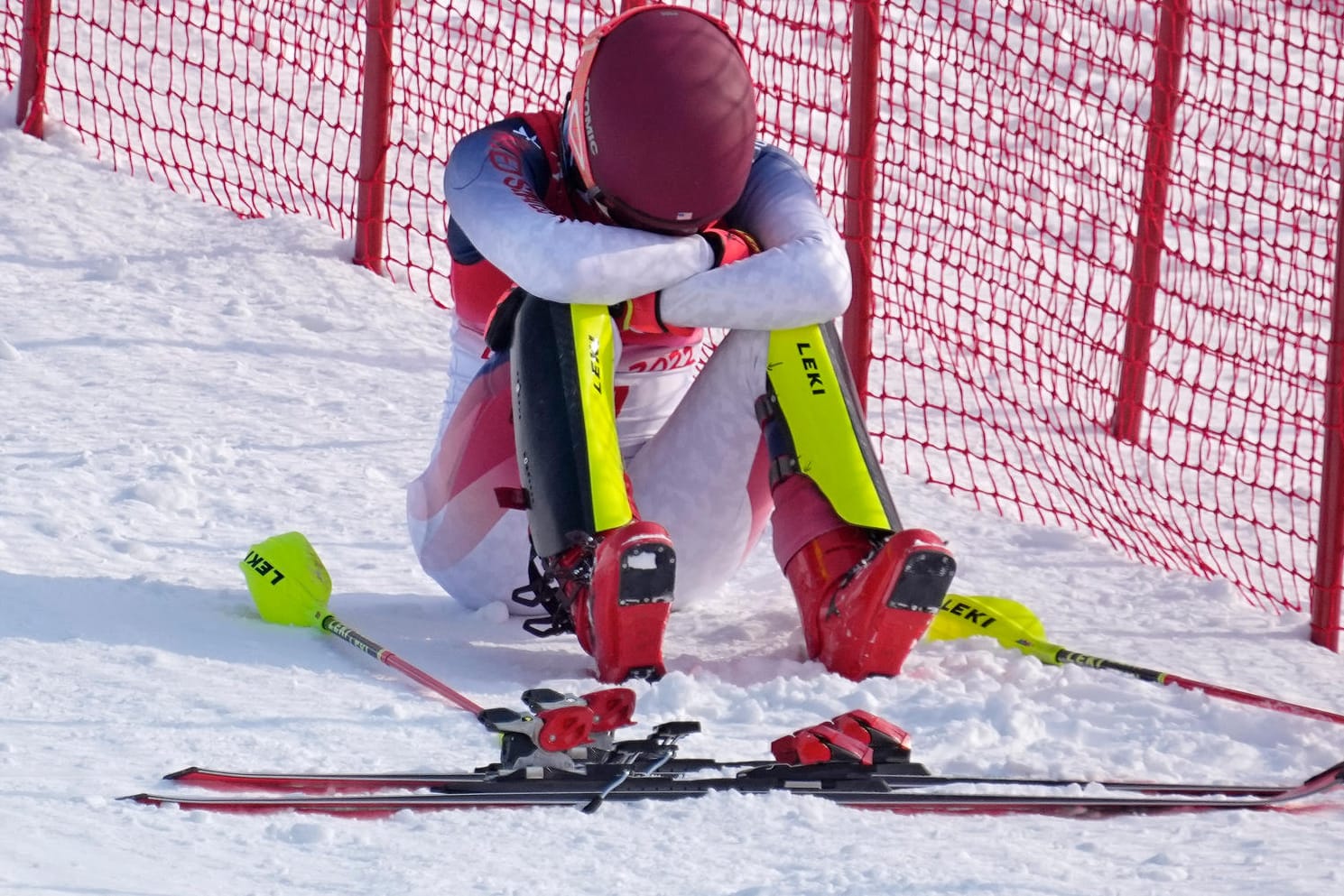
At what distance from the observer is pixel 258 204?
6.19 meters

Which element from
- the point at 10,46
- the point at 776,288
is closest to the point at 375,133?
the point at 10,46

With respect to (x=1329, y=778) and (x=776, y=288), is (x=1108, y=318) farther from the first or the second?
(x=1329, y=778)

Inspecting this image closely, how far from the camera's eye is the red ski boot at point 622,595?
3146 mm

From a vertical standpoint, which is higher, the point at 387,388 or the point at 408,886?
the point at 408,886

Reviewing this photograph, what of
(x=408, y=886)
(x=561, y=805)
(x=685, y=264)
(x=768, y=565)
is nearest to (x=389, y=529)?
(x=768, y=565)

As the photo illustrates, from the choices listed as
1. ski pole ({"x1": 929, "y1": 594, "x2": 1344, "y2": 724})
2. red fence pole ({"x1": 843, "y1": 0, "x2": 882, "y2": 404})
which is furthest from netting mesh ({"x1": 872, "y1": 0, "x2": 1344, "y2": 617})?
ski pole ({"x1": 929, "y1": 594, "x2": 1344, "y2": 724})

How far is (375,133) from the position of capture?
18.6 ft

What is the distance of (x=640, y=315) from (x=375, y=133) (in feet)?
8.14

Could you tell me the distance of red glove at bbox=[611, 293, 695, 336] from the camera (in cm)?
339

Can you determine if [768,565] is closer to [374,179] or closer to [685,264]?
[685,264]

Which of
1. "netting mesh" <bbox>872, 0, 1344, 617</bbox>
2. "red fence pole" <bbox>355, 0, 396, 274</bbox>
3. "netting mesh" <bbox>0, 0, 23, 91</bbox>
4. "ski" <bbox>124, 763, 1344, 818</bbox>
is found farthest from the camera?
"netting mesh" <bbox>0, 0, 23, 91</bbox>

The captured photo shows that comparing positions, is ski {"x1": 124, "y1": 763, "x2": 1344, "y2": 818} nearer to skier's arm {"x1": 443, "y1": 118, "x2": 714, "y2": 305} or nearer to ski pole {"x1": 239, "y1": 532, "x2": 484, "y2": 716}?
ski pole {"x1": 239, "y1": 532, "x2": 484, "y2": 716}

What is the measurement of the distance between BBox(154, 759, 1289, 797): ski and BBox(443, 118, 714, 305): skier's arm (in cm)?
86

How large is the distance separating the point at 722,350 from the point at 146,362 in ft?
6.75
